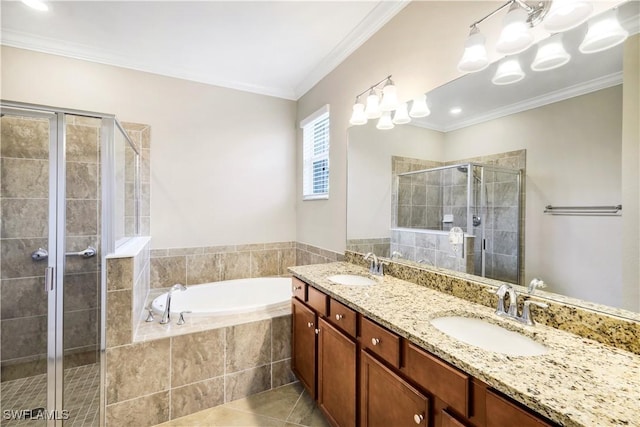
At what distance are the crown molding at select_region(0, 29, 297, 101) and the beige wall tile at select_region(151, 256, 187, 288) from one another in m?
1.84

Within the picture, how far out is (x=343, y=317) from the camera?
1471mm

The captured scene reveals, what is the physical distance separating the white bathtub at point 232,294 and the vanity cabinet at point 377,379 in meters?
0.82

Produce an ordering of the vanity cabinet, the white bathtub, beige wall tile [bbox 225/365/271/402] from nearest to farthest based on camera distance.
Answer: the vanity cabinet, beige wall tile [bbox 225/365/271/402], the white bathtub

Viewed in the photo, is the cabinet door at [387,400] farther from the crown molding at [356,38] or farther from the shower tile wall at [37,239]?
the crown molding at [356,38]

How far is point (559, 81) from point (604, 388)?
1.10 m

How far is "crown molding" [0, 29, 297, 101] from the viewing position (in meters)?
2.22

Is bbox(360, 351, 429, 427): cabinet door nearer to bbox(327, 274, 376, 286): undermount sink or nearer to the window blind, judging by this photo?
bbox(327, 274, 376, 286): undermount sink

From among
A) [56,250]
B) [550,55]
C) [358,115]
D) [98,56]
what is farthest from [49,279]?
[550,55]

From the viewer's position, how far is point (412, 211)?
187 centimetres

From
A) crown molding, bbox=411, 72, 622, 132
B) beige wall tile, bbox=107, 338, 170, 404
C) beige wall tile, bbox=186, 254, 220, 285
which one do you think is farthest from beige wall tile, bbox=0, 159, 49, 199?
crown molding, bbox=411, 72, 622, 132

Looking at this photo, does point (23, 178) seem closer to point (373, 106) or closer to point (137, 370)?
point (137, 370)

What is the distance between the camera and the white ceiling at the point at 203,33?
1.93 meters

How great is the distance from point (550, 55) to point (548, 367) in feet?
3.92


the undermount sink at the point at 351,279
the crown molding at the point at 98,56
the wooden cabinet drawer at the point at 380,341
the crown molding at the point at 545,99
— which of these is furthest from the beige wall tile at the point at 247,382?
the crown molding at the point at 98,56
